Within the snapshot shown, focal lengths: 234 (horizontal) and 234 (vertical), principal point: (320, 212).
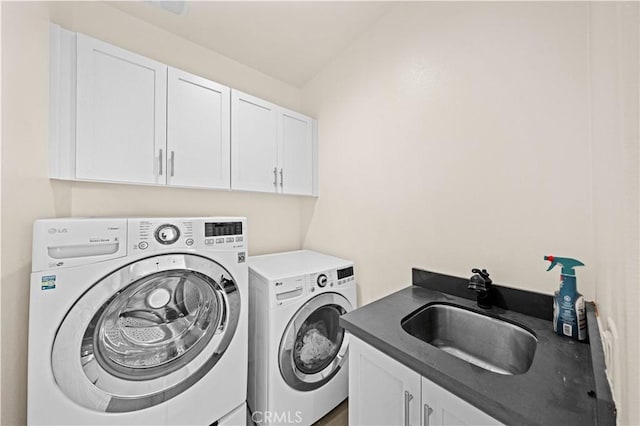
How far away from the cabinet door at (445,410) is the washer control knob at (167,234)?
1216 mm

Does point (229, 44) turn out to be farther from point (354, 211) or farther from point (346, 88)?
point (354, 211)

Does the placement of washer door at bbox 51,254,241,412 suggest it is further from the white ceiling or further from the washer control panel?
the white ceiling

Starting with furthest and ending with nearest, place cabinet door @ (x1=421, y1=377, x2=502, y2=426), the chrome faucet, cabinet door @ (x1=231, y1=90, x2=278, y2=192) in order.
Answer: cabinet door @ (x1=231, y1=90, x2=278, y2=192)
the chrome faucet
cabinet door @ (x1=421, y1=377, x2=502, y2=426)

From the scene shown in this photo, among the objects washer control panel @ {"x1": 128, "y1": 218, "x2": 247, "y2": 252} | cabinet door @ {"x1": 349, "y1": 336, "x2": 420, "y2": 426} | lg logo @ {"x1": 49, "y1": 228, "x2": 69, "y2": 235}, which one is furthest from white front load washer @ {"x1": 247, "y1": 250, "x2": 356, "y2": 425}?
lg logo @ {"x1": 49, "y1": 228, "x2": 69, "y2": 235}

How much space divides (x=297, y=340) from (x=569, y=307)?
1.28m

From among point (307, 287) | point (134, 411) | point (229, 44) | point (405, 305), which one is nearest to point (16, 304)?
point (134, 411)

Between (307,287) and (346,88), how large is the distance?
5.18 feet

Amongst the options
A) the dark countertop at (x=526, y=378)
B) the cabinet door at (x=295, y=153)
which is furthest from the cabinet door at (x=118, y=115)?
the dark countertop at (x=526, y=378)

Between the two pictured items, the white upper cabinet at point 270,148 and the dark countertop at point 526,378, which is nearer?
the dark countertop at point 526,378

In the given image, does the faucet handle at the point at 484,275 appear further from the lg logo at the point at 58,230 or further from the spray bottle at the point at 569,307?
the lg logo at the point at 58,230

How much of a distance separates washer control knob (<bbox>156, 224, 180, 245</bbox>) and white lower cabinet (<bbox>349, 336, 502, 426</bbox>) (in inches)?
38.7

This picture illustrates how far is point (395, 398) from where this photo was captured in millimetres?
850

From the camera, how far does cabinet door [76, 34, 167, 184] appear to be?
1.20 m

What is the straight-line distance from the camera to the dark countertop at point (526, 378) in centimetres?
53
